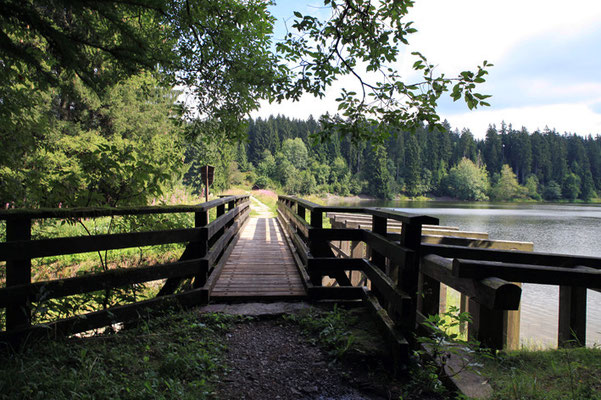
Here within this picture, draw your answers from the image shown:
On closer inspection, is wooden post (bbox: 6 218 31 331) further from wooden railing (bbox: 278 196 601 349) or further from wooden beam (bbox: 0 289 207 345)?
wooden railing (bbox: 278 196 601 349)

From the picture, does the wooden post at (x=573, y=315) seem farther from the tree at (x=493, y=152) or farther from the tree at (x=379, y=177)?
the tree at (x=493, y=152)

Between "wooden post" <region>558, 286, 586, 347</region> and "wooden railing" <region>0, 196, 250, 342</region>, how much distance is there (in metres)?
3.90

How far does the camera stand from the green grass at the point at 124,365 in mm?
2252

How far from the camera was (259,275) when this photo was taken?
5.71 meters

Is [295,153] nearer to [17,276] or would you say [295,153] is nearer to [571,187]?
[571,187]

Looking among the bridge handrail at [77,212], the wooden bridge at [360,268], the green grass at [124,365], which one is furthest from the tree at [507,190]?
the green grass at [124,365]

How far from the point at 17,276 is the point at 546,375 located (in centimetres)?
424

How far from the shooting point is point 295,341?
3.46 m

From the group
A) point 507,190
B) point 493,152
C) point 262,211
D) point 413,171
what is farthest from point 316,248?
point 493,152

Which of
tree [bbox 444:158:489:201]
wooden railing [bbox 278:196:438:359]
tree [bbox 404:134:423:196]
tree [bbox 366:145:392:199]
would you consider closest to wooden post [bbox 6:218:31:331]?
wooden railing [bbox 278:196:438:359]

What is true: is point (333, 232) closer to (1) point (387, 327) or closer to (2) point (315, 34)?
(1) point (387, 327)

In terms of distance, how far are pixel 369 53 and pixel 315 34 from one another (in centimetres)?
93

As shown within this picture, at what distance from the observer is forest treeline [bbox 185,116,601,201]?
9462 cm

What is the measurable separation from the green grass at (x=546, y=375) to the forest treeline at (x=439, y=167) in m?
80.8
